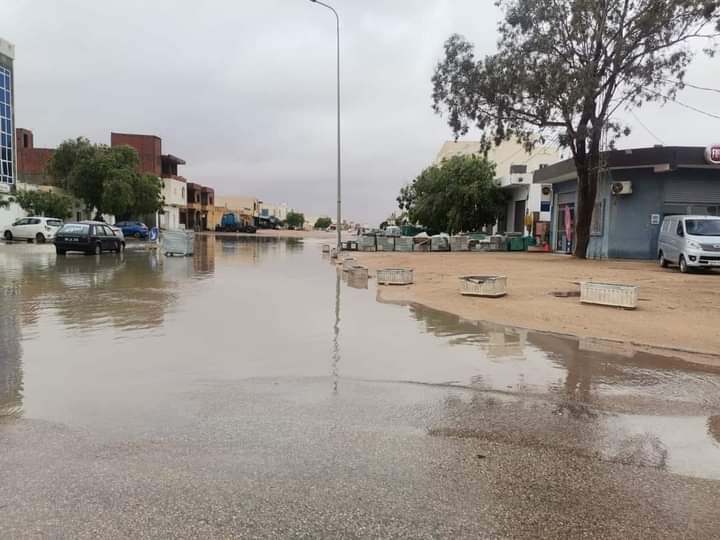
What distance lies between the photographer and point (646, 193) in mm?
22891

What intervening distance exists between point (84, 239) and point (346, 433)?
23483 millimetres

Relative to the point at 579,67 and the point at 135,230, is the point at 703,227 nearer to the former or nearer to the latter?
the point at 579,67

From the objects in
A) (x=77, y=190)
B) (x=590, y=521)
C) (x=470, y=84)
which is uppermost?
(x=470, y=84)

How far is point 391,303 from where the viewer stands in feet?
37.3

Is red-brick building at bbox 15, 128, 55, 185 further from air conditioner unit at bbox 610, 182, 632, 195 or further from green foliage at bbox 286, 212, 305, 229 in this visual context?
green foliage at bbox 286, 212, 305, 229

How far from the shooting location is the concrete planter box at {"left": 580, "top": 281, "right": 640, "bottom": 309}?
33.5 ft

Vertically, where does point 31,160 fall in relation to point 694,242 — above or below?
above

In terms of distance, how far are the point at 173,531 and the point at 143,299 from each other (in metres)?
9.21

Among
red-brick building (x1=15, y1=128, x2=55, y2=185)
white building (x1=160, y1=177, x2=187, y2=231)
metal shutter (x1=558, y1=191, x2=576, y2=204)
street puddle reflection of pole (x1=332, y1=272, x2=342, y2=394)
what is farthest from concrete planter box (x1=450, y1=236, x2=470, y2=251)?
red-brick building (x1=15, y1=128, x2=55, y2=185)

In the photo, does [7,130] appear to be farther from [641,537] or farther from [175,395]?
[641,537]

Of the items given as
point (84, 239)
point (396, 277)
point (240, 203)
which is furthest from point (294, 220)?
point (396, 277)

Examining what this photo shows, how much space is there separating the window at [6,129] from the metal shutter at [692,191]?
152 ft

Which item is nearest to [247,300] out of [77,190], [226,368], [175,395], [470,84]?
[226,368]

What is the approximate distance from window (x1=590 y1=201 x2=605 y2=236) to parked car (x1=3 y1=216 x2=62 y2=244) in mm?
31377
